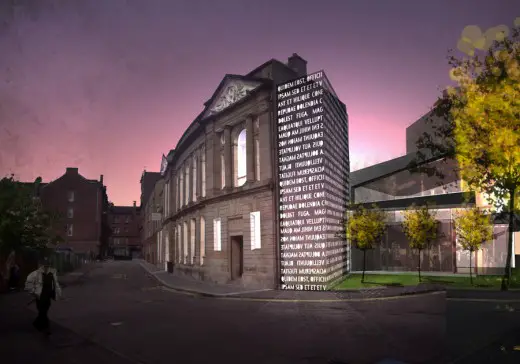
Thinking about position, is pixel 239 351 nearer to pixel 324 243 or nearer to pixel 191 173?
pixel 324 243

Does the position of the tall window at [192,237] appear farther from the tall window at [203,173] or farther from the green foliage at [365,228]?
the green foliage at [365,228]

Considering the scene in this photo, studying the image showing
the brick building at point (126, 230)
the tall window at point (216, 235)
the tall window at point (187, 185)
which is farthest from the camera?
the brick building at point (126, 230)

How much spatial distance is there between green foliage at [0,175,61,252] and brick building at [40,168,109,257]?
5640 centimetres

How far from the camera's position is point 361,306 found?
16.1 meters

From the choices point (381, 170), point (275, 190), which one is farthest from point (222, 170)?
point (381, 170)

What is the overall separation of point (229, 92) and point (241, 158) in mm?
4346

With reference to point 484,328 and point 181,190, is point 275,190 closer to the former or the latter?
point 484,328

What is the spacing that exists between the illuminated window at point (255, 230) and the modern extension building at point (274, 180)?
0.19 ft

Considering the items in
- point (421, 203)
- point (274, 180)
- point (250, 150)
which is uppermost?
point (250, 150)

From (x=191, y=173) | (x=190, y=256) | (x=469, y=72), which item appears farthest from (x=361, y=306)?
(x=191, y=173)

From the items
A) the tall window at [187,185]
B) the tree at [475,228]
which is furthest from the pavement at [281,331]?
the tall window at [187,185]

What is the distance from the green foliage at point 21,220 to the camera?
80.9 feet

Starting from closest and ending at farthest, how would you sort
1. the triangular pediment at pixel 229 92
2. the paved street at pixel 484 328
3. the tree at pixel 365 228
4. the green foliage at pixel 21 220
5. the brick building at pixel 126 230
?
the paved street at pixel 484 328
the tree at pixel 365 228
the green foliage at pixel 21 220
the triangular pediment at pixel 229 92
the brick building at pixel 126 230

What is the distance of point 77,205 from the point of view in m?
84.5
